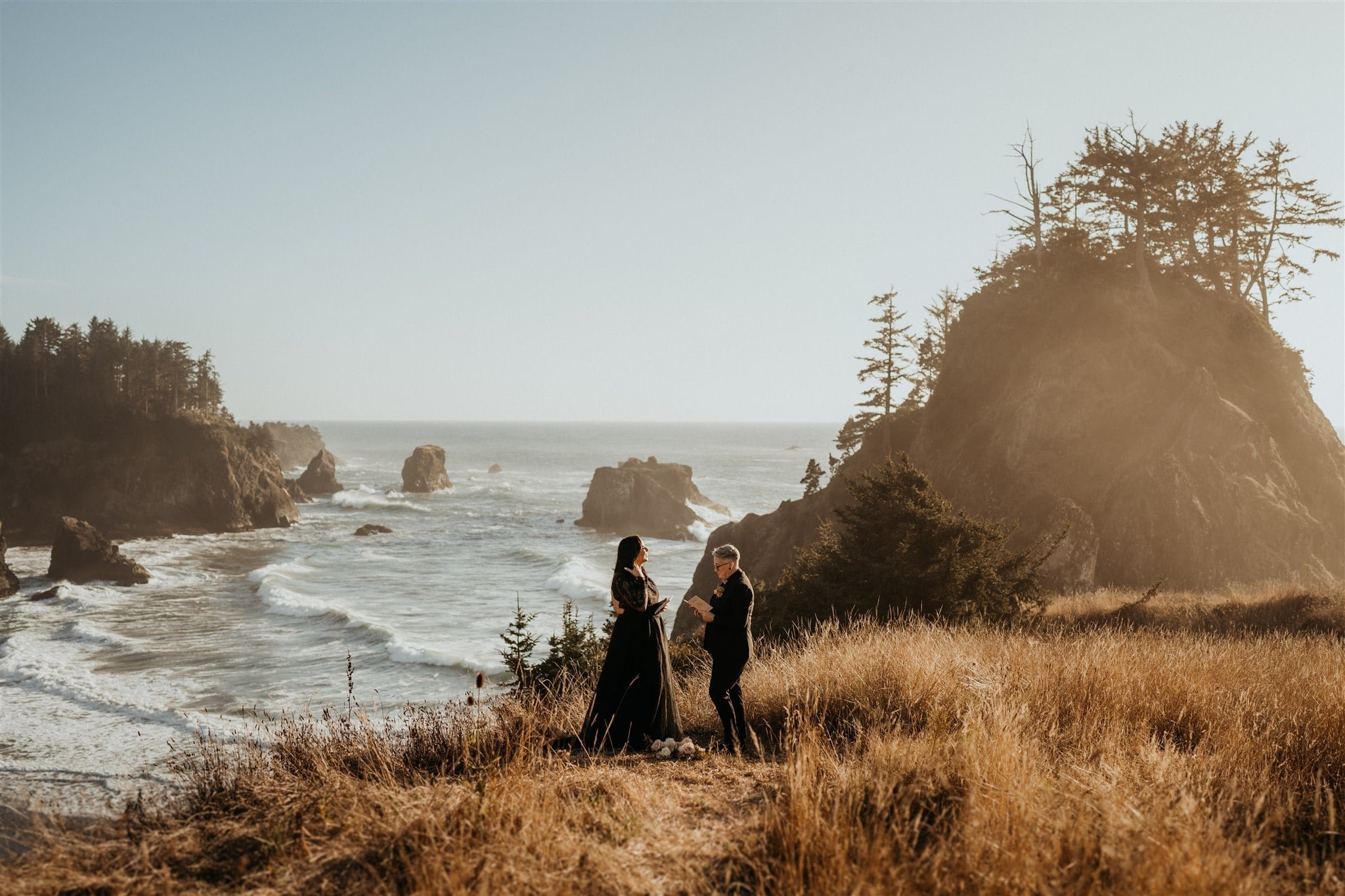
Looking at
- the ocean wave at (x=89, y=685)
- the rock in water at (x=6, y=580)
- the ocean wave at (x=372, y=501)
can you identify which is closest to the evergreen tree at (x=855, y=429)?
the ocean wave at (x=89, y=685)

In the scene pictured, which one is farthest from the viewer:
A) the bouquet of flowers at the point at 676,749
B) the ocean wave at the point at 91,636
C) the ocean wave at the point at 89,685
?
the ocean wave at the point at 91,636

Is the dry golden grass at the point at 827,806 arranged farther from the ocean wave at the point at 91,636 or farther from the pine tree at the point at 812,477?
the pine tree at the point at 812,477

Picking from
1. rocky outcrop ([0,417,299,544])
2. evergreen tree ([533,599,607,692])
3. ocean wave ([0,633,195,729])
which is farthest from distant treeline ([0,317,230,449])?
evergreen tree ([533,599,607,692])

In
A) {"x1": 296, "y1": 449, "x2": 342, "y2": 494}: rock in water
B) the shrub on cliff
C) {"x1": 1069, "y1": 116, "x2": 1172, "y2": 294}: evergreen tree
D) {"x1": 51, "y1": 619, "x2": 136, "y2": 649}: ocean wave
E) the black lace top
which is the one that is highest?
{"x1": 1069, "y1": 116, "x2": 1172, "y2": 294}: evergreen tree

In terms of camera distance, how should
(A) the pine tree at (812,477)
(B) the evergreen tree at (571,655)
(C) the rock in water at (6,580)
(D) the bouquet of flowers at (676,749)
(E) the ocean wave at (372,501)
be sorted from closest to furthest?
→ (D) the bouquet of flowers at (676,749)
(B) the evergreen tree at (571,655)
(C) the rock in water at (6,580)
(A) the pine tree at (812,477)
(E) the ocean wave at (372,501)

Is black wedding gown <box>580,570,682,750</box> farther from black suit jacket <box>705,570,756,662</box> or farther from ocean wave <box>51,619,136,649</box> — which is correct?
ocean wave <box>51,619,136,649</box>

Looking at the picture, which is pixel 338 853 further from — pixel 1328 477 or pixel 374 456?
pixel 374 456

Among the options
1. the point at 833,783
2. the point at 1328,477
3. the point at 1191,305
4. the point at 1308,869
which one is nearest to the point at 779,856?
the point at 833,783

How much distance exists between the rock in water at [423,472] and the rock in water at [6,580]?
49760mm

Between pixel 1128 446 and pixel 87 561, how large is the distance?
171ft

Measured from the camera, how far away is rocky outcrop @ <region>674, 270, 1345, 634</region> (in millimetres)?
26344

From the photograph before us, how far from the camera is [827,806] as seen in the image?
440 cm

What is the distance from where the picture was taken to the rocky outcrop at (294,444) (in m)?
132

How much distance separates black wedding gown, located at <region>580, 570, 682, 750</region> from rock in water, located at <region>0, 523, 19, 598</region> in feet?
146
